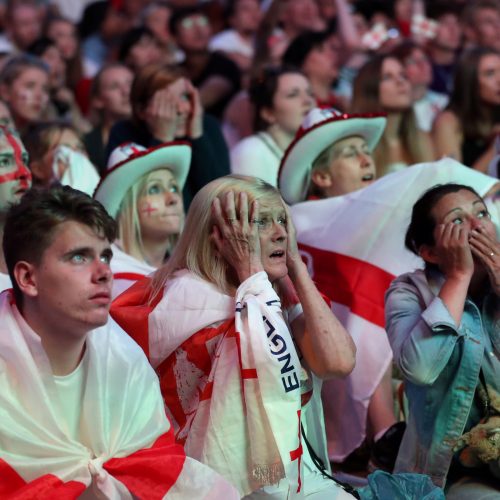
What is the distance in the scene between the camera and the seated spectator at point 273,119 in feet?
21.0

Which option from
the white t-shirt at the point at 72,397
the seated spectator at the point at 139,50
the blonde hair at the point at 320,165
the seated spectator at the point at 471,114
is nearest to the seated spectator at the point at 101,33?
the seated spectator at the point at 139,50

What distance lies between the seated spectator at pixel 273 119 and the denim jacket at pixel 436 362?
2383 mm

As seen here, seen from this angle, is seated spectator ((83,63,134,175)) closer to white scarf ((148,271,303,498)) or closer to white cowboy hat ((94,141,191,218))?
white cowboy hat ((94,141,191,218))

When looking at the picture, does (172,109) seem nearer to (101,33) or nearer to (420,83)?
(420,83)

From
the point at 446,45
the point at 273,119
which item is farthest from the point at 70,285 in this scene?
the point at 446,45

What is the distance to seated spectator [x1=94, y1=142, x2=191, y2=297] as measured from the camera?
4.88m

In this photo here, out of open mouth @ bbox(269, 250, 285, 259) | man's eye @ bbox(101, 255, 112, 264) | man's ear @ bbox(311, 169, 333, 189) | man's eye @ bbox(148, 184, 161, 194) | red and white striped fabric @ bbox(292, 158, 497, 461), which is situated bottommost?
red and white striped fabric @ bbox(292, 158, 497, 461)

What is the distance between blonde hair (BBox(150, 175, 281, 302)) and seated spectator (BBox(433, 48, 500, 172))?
10.7 ft

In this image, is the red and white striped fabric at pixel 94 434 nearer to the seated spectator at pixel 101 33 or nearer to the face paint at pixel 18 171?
the face paint at pixel 18 171

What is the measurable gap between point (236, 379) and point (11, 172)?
1.40 meters

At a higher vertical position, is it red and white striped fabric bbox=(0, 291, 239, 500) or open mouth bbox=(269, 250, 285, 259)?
open mouth bbox=(269, 250, 285, 259)

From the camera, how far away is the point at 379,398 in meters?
5.01

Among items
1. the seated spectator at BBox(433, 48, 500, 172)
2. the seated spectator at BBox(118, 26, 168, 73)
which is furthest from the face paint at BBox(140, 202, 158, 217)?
the seated spectator at BBox(118, 26, 168, 73)

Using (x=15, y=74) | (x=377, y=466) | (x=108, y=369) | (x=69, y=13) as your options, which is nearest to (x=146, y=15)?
(x=69, y=13)
